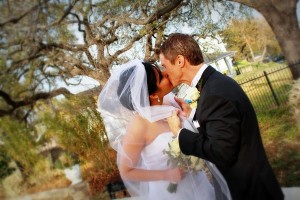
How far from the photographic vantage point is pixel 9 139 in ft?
38.7

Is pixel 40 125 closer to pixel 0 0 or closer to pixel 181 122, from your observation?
pixel 0 0

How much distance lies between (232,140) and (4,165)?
14.2m

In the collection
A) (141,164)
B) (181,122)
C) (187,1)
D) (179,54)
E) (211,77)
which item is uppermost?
(187,1)

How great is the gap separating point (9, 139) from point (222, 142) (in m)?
11.7

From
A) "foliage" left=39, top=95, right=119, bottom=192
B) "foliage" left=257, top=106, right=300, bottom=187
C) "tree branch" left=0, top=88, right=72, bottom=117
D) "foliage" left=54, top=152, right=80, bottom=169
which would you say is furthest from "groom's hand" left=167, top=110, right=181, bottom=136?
"tree branch" left=0, top=88, right=72, bottom=117

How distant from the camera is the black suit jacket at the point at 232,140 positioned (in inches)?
70.3

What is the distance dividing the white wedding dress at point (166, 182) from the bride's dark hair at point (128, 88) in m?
0.43

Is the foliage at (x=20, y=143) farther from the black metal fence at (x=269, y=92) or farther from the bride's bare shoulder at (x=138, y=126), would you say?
the bride's bare shoulder at (x=138, y=126)

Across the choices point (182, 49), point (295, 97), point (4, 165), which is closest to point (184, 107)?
point (182, 49)

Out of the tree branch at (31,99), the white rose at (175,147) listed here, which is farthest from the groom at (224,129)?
→ the tree branch at (31,99)

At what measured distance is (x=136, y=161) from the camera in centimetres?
251

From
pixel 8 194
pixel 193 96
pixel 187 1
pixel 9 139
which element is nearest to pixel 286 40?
pixel 187 1

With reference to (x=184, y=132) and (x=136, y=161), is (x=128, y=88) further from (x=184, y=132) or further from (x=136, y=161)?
(x=184, y=132)

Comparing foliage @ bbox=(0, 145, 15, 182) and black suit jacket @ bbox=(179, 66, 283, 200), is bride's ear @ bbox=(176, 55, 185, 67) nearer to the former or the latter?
black suit jacket @ bbox=(179, 66, 283, 200)
